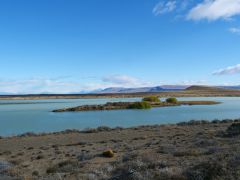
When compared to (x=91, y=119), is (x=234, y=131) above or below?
above

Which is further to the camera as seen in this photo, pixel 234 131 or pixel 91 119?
pixel 91 119

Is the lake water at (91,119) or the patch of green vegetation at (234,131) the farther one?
the lake water at (91,119)

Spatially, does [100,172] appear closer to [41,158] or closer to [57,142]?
[41,158]

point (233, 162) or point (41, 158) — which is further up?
point (233, 162)

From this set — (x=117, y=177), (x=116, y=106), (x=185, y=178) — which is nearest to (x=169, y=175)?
(x=185, y=178)

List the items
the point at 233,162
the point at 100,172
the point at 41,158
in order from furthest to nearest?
the point at 41,158 → the point at 100,172 → the point at 233,162

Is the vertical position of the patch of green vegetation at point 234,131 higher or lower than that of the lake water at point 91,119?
higher

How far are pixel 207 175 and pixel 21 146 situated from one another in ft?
52.2

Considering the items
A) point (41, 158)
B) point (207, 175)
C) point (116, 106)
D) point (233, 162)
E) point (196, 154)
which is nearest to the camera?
point (207, 175)

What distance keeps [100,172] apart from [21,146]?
44.1 feet

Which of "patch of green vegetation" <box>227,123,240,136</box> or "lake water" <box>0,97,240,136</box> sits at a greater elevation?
"patch of green vegetation" <box>227,123,240,136</box>

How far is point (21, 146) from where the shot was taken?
21203mm

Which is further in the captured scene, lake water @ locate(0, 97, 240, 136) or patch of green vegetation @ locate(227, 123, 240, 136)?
lake water @ locate(0, 97, 240, 136)

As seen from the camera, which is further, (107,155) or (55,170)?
(107,155)
